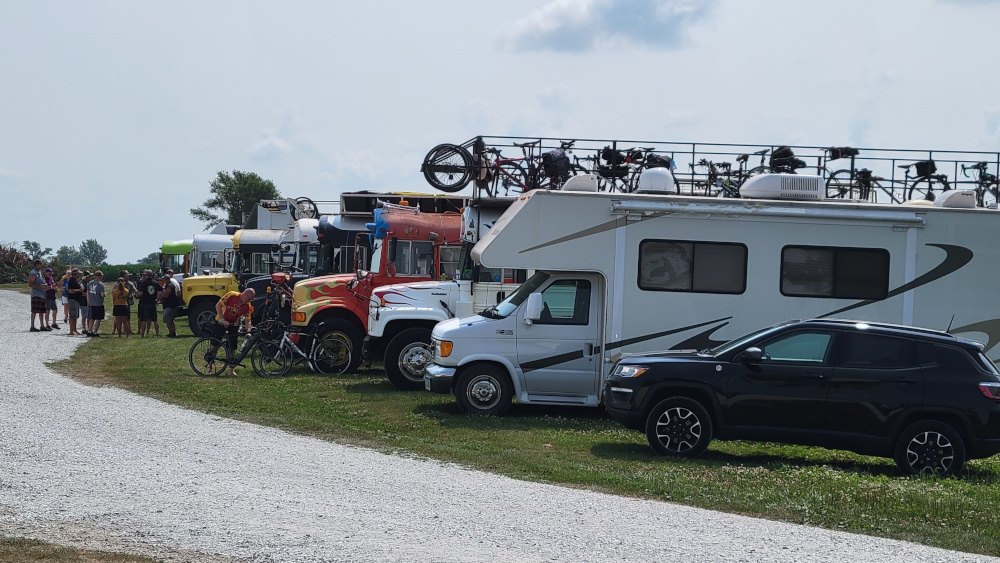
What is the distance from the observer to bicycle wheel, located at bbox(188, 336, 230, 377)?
56.2ft

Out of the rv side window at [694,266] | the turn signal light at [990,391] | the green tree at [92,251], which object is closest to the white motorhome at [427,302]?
the rv side window at [694,266]

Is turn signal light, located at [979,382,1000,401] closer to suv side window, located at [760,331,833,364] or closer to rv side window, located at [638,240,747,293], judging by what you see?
suv side window, located at [760,331,833,364]

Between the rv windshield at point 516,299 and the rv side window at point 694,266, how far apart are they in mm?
1373

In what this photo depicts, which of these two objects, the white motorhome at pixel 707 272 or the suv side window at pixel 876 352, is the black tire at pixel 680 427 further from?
the white motorhome at pixel 707 272

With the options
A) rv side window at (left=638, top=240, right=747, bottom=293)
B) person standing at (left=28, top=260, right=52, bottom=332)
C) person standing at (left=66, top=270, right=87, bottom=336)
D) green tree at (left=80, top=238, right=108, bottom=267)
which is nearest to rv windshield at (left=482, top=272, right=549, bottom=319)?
rv side window at (left=638, top=240, right=747, bottom=293)

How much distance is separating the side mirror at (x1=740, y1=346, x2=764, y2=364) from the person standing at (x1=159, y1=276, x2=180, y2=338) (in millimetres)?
18329

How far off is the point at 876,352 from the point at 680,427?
218 cm

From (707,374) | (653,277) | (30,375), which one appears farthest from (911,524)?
(30,375)

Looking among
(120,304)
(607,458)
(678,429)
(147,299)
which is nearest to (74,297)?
(120,304)

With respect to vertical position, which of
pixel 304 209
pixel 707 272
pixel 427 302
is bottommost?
pixel 427 302

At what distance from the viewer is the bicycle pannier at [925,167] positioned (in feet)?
51.3

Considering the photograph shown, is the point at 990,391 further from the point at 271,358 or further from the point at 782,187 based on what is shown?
the point at 271,358

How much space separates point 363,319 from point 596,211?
605 centimetres

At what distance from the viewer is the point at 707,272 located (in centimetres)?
1305
